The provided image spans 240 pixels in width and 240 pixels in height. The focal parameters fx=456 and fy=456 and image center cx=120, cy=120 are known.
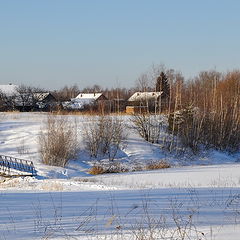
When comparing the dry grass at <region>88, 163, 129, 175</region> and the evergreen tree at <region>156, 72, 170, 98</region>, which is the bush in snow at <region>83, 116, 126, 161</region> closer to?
the dry grass at <region>88, 163, 129, 175</region>

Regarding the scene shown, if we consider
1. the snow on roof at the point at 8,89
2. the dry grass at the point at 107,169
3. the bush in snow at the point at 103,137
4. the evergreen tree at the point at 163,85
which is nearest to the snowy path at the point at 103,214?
the dry grass at the point at 107,169

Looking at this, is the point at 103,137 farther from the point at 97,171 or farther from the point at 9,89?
the point at 9,89

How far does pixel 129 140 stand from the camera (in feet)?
153

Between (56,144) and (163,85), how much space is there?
1755 cm

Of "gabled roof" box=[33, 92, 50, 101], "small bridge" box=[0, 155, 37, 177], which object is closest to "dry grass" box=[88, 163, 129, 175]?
"small bridge" box=[0, 155, 37, 177]

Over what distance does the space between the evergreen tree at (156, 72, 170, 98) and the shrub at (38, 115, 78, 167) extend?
42.9ft

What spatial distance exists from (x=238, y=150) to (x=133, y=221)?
150 feet

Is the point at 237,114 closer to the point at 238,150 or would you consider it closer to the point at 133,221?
the point at 238,150

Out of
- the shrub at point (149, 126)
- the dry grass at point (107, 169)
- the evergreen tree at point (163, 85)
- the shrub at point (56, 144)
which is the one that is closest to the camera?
the dry grass at point (107, 169)

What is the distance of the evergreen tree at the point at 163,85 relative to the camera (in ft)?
156

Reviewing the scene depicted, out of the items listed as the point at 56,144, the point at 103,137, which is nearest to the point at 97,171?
the point at 56,144

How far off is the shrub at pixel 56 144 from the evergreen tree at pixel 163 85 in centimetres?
1307

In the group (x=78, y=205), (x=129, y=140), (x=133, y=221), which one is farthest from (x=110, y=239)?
(x=129, y=140)

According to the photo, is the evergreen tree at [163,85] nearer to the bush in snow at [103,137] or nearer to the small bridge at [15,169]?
the bush in snow at [103,137]
